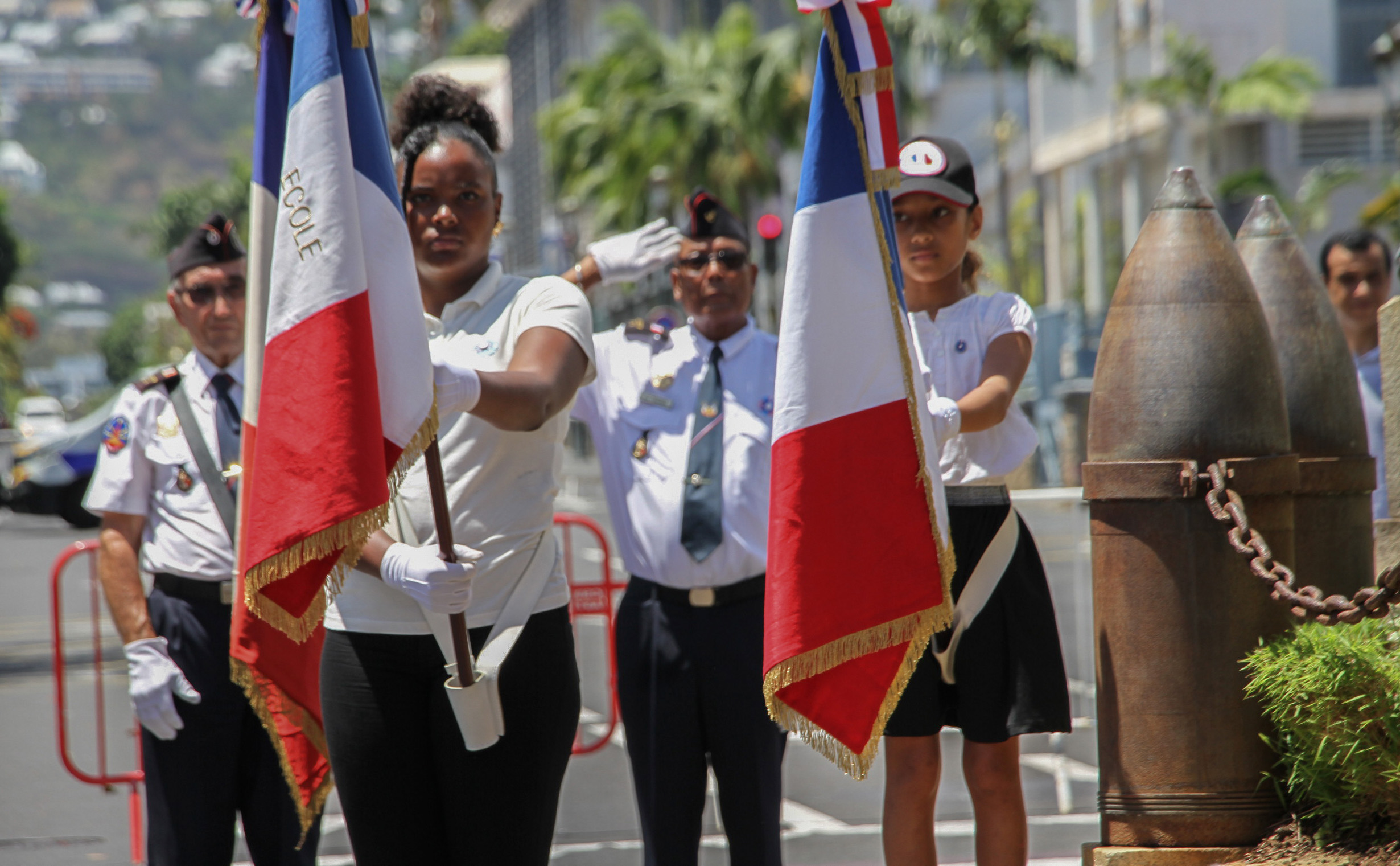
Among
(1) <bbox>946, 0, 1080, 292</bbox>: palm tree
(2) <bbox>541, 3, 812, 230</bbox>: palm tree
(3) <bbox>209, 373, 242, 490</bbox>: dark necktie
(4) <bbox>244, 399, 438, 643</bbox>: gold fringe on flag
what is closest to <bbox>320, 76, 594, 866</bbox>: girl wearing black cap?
(4) <bbox>244, 399, 438, 643</bbox>: gold fringe on flag

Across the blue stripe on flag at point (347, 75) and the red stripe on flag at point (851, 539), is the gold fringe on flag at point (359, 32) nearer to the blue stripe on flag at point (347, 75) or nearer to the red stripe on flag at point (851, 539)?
the blue stripe on flag at point (347, 75)

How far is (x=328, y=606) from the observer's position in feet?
11.5

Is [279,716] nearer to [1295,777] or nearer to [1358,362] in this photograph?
[1295,777]

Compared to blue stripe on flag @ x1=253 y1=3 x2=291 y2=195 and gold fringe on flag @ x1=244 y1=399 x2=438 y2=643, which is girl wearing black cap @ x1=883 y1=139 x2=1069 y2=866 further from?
blue stripe on flag @ x1=253 y1=3 x2=291 y2=195

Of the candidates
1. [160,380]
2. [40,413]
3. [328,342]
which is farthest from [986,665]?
[40,413]

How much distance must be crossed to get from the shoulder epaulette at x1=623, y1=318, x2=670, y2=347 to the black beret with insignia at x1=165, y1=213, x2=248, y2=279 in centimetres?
128

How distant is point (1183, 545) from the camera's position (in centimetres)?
398

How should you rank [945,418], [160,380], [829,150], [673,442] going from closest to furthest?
[829,150], [945,418], [673,442], [160,380]

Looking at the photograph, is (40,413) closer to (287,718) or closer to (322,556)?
(287,718)

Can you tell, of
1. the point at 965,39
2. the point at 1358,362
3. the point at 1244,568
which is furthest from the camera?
the point at 965,39

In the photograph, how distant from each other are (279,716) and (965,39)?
30154 millimetres

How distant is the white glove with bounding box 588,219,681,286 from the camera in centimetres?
479

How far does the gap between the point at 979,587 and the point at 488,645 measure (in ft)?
4.58

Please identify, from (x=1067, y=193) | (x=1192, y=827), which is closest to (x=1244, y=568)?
(x=1192, y=827)
